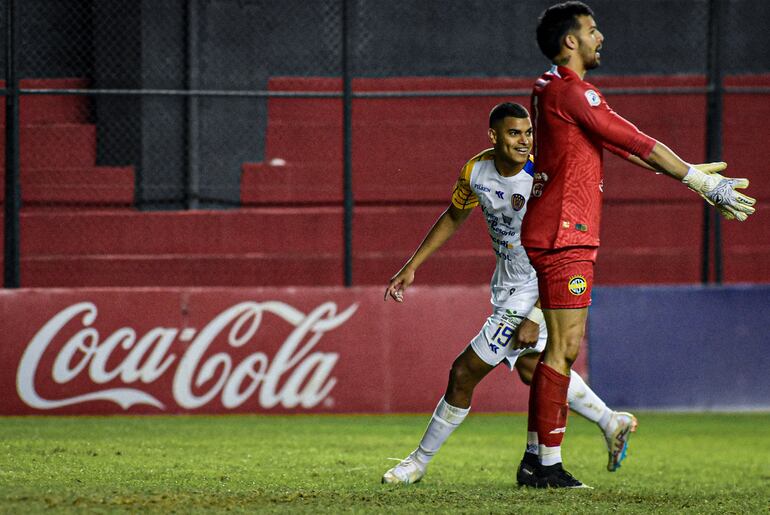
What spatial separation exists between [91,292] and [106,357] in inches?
23.8

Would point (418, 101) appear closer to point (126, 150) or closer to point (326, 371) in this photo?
point (126, 150)

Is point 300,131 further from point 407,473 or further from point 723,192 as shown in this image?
point 723,192

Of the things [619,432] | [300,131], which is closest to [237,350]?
[619,432]

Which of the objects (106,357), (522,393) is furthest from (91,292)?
(522,393)

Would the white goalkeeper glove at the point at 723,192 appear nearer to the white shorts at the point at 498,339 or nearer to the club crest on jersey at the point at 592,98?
the club crest on jersey at the point at 592,98

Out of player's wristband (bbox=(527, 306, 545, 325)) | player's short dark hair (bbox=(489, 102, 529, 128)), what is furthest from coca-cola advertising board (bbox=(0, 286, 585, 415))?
player's short dark hair (bbox=(489, 102, 529, 128))

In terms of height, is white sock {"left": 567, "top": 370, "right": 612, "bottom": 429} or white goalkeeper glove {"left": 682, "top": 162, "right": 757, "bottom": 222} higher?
white goalkeeper glove {"left": 682, "top": 162, "right": 757, "bottom": 222}

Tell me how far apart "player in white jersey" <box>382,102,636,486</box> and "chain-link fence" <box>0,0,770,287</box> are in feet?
26.3

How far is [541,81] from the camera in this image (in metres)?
5.30

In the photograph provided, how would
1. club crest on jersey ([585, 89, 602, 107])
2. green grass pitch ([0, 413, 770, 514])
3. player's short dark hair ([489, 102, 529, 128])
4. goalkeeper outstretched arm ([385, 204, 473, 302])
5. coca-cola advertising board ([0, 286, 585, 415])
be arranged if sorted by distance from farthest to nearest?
coca-cola advertising board ([0, 286, 585, 415]) < goalkeeper outstretched arm ([385, 204, 473, 302]) < player's short dark hair ([489, 102, 529, 128]) < club crest on jersey ([585, 89, 602, 107]) < green grass pitch ([0, 413, 770, 514])

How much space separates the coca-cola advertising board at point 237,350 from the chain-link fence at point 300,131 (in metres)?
3.62

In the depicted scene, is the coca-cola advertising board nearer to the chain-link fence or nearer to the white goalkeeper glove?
the chain-link fence

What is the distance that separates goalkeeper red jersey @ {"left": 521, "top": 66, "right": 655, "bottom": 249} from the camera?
16.9 ft

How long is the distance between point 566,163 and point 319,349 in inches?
217
